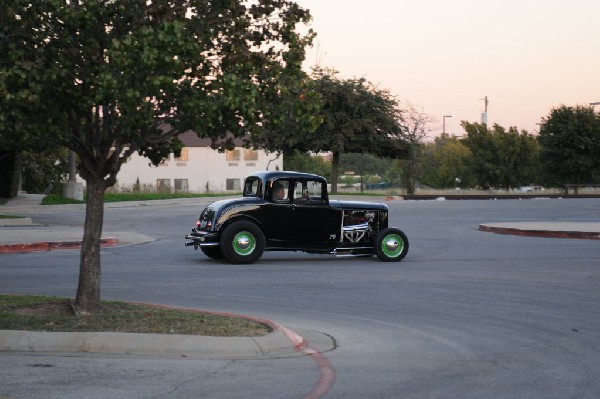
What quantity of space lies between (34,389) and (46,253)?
47.1 ft

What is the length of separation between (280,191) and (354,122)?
150ft

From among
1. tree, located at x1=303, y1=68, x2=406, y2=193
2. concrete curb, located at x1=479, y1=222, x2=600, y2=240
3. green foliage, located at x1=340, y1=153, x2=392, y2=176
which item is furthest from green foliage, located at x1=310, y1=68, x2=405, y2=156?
green foliage, located at x1=340, y1=153, x2=392, y2=176

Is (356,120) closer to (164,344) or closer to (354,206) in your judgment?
(354,206)

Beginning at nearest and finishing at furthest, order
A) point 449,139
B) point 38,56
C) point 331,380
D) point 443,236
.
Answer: point 331,380 → point 38,56 → point 443,236 → point 449,139

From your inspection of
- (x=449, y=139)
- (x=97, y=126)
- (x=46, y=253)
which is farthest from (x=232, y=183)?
(x=97, y=126)

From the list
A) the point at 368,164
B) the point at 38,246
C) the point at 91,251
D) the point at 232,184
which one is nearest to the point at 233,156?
the point at 232,184

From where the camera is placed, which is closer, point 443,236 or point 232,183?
point 443,236

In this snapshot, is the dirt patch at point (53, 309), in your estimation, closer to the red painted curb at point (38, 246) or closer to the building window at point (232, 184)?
the red painted curb at point (38, 246)

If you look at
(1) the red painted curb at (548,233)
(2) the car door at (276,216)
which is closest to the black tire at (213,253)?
(2) the car door at (276,216)

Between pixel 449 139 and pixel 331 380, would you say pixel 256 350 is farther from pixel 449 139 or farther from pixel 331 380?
pixel 449 139

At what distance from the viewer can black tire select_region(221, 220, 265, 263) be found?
19.3 meters

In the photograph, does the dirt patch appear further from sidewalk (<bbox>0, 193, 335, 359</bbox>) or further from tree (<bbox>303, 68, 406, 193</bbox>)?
tree (<bbox>303, 68, 406, 193</bbox>)

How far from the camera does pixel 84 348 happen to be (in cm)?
959

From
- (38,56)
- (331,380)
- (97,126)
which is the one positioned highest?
(38,56)
